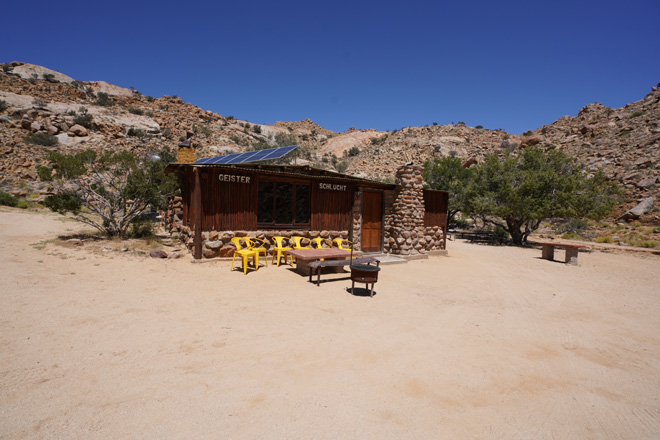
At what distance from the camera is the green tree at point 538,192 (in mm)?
16625

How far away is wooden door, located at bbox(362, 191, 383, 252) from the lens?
1223 cm

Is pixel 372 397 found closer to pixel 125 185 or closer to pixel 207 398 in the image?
pixel 207 398

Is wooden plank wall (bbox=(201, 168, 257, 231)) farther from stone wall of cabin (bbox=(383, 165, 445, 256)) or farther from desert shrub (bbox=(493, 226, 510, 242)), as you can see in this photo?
desert shrub (bbox=(493, 226, 510, 242))

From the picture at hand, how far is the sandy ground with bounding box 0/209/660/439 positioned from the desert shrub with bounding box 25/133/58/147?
83.6ft

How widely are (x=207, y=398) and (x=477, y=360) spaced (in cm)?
322

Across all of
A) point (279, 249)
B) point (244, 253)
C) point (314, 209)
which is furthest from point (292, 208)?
point (244, 253)

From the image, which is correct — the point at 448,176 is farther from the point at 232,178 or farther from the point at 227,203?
the point at 227,203

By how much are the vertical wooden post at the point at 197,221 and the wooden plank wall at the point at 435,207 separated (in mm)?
8397

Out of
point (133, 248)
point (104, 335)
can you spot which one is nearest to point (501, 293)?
point (104, 335)

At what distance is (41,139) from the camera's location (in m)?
25.9

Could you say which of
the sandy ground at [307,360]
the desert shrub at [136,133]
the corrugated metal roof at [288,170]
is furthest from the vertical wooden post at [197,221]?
the desert shrub at [136,133]

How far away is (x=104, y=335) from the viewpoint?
13.7 ft

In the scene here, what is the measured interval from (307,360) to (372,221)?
29.2 feet

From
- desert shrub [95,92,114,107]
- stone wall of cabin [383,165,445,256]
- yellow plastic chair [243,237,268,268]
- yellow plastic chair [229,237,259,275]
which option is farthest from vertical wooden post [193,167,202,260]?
desert shrub [95,92,114,107]
